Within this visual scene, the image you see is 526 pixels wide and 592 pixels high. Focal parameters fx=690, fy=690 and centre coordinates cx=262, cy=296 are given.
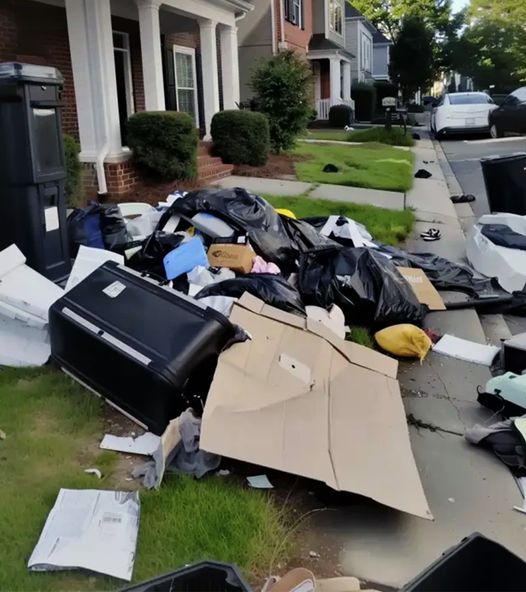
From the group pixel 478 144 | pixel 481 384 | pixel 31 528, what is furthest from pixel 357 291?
pixel 478 144

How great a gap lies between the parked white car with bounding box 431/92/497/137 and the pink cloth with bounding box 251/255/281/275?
18.9 metres

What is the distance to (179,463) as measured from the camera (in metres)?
3.14

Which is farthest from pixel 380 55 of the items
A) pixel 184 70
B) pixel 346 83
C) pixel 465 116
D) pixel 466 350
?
pixel 466 350

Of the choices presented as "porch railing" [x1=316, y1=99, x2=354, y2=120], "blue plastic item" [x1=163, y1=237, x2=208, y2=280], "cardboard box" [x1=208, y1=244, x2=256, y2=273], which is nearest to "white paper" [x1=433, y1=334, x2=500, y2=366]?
"cardboard box" [x1=208, y1=244, x2=256, y2=273]

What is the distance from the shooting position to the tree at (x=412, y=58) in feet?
134

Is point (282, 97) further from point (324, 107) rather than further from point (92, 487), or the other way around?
point (324, 107)

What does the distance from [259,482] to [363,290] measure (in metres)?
2.33

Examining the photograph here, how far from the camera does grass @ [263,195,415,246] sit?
8.18m

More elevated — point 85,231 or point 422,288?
point 85,231

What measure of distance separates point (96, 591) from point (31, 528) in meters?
0.46

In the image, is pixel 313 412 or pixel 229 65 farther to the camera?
pixel 229 65

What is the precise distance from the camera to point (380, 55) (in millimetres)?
54781

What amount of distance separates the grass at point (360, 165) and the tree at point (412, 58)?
24.3m

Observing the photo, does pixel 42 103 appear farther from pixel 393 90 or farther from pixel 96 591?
pixel 393 90
